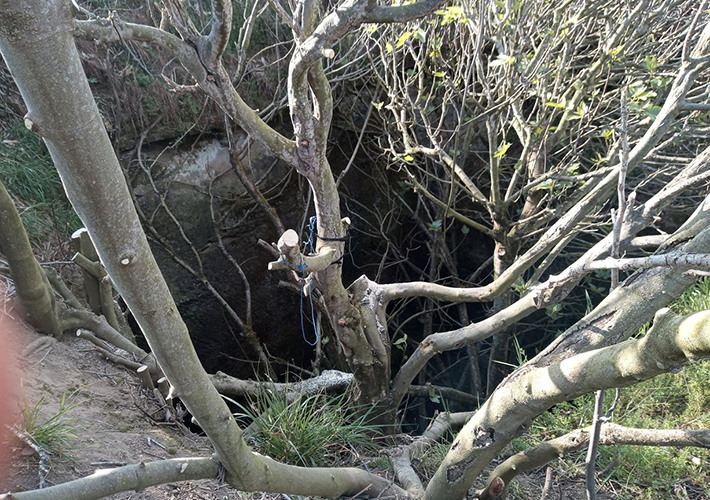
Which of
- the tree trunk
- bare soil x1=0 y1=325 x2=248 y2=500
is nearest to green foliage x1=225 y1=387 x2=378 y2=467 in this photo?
bare soil x1=0 y1=325 x2=248 y2=500

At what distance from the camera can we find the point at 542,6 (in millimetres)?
3432

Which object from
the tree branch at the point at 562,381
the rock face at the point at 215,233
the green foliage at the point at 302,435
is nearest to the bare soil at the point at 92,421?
the green foliage at the point at 302,435

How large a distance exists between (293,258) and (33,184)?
2.96 m

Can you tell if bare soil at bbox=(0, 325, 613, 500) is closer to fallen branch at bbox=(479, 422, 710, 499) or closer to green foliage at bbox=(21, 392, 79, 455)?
green foliage at bbox=(21, 392, 79, 455)

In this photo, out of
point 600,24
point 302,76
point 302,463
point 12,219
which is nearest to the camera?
point 302,76

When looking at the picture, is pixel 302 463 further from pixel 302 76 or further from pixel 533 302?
pixel 302 76

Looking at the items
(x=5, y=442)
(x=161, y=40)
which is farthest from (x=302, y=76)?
(x=5, y=442)

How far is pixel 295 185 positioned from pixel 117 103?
1.97 meters

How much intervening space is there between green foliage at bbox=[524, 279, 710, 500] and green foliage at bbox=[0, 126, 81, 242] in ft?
12.8

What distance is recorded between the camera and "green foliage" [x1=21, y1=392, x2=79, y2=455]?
6.91 ft

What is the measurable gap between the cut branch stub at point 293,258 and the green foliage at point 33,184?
8.55 feet

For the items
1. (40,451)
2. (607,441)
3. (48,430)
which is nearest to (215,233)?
(48,430)

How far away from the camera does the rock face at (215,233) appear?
5.07 metres

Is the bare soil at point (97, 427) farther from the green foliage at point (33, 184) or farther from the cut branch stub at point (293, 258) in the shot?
the green foliage at point (33, 184)
